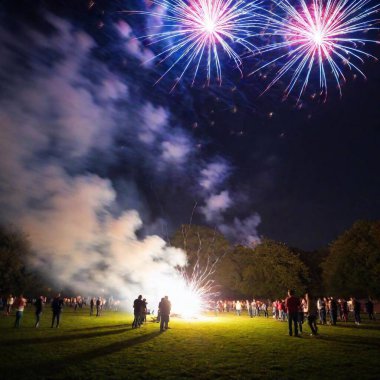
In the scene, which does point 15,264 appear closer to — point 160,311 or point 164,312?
point 160,311

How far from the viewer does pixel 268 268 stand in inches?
2474

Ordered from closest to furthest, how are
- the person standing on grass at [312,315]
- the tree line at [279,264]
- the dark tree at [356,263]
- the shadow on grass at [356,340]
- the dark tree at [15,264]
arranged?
the shadow on grass at [356,340], the person standing on grass at [312,315], the dark tree at [356,263], the tree line at [279,264], the dark tree at [15,264]

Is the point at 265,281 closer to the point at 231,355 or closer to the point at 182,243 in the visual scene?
the point at 182,243

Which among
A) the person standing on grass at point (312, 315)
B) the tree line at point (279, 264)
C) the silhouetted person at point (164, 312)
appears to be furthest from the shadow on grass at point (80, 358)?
the tree line at point (279, 264)

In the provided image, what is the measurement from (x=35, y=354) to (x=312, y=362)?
8475 mm

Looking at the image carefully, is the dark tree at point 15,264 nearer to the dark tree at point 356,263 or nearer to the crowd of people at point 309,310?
the crowd of people at point 309,310

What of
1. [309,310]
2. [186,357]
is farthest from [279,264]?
[186,357]

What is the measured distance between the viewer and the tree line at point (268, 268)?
185ft

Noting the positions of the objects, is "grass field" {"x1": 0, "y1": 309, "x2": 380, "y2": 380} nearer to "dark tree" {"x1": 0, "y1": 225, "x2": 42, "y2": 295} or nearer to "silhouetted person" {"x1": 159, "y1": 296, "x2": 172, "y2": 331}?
"silhouetted person" {"x1": 159, "y1": 296, "x2": 172, "y2": 331}

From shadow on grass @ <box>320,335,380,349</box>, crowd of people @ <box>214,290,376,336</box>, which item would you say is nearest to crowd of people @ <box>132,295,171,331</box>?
crowd of people @ <box>214,290,376,336</box>

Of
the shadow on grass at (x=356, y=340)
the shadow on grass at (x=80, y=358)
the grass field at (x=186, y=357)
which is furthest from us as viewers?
the shadow on grass at (x=356, y=340)

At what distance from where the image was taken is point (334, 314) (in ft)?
79.4

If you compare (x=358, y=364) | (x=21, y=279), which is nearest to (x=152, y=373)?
(x=358, y=364)

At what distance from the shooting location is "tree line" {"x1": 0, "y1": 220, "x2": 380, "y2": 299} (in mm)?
56406
